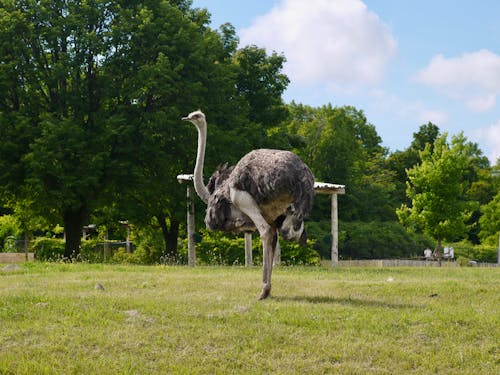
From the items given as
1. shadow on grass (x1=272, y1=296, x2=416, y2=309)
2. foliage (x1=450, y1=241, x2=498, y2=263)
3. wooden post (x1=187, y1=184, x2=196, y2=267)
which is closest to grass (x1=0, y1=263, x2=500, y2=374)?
shadow on grass (x1=272, y1=296, x2=416, y2=309)

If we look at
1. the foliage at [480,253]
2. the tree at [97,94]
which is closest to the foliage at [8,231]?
the tree at [97,94]

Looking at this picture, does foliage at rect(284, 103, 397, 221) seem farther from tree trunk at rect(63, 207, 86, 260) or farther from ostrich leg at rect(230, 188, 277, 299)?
ostrich leg at rect(230, 188, 277, 299)

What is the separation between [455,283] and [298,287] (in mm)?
3095

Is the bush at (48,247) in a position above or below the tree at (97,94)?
below

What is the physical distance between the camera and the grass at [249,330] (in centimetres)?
832

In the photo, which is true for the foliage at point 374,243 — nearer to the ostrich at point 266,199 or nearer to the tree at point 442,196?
the tree at point 442,196

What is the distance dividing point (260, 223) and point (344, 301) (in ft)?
6.23

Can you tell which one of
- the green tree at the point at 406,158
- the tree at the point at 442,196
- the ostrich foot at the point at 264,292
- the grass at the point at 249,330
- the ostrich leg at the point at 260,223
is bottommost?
the grass at the point at 249,330

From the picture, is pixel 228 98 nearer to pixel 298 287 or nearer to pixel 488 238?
pixel 298 287

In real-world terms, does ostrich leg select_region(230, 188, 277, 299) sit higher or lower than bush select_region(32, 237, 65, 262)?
higher

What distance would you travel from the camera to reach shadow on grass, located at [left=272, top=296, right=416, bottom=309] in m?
11.0

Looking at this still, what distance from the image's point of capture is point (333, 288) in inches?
512

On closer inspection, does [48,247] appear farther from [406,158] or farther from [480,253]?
[406,158]

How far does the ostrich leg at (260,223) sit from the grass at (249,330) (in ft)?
1.76
